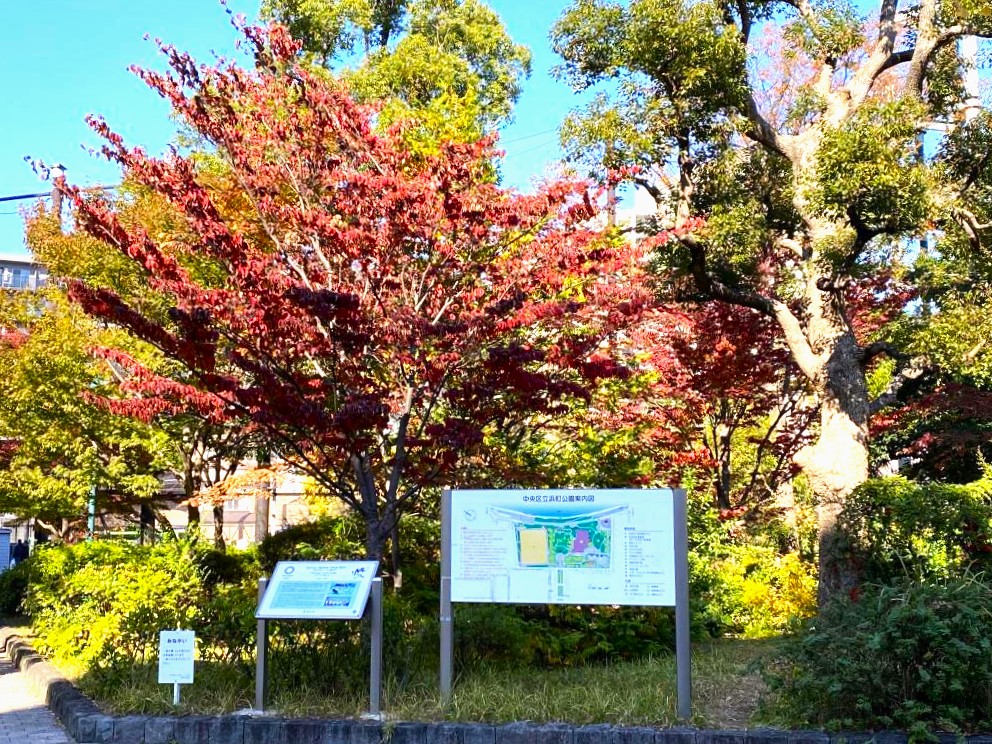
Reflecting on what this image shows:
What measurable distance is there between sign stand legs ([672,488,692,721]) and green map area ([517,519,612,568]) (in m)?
0.51

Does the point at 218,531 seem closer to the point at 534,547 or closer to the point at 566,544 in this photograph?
the point at 534,547

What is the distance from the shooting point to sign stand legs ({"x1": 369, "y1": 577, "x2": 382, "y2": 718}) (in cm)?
650

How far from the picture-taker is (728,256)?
9.98m

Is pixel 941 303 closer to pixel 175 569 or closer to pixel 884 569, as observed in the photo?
pixel 884 569

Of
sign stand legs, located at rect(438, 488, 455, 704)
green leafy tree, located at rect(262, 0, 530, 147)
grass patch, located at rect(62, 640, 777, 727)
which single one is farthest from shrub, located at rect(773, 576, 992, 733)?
green leafy tree, located at rect(262, 0, 530, 147)

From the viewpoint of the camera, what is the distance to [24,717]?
7438mm

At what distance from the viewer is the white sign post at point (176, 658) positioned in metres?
6.59

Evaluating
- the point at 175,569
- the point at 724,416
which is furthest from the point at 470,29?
the point at 175,569

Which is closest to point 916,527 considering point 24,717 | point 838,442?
point 838,442

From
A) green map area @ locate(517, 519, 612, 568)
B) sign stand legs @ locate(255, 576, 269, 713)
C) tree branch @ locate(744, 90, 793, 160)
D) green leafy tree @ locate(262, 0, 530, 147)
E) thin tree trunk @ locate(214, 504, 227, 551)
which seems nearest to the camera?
sign stand legs @ locate(255, 576, 269, 713)

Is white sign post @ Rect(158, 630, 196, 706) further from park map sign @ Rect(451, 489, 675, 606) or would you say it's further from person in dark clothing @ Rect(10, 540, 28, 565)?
person in dark clothing @ Rect(10, 540, 28, 565)

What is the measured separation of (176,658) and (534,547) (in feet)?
8.88

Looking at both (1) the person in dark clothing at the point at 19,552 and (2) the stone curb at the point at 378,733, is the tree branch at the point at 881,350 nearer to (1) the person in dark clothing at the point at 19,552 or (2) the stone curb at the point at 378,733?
(2) the stone curb at the point at 378,733

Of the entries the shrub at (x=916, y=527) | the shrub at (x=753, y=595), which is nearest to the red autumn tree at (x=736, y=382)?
the shrub at (x=753, y=595)
